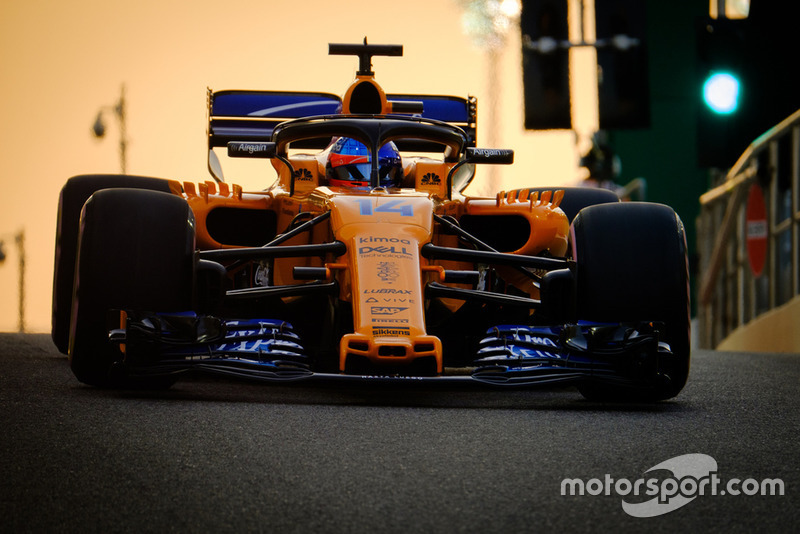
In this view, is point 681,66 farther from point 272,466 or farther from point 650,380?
point 272,466

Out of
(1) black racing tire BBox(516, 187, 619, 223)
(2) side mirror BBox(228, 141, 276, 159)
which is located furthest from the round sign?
(2) side mirror BBox(228, 141, 276, 159)

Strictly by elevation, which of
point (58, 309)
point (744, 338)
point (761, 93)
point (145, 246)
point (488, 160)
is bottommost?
point (744, 338)

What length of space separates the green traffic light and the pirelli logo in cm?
641

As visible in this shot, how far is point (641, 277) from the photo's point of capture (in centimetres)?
393

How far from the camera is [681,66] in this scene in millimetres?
24328

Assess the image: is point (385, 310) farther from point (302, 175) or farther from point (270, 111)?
point (270, 111)

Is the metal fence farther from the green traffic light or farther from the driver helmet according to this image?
the driver helmet

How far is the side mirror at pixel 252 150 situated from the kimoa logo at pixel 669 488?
3.03 meters

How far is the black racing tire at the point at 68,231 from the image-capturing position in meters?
4.90

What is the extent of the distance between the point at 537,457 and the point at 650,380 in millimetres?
1251

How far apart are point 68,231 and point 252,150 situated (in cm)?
96

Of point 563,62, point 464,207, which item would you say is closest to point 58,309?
point 464,207

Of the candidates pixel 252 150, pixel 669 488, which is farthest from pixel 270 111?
pixel 669 488

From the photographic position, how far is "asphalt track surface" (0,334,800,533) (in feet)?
7.00
